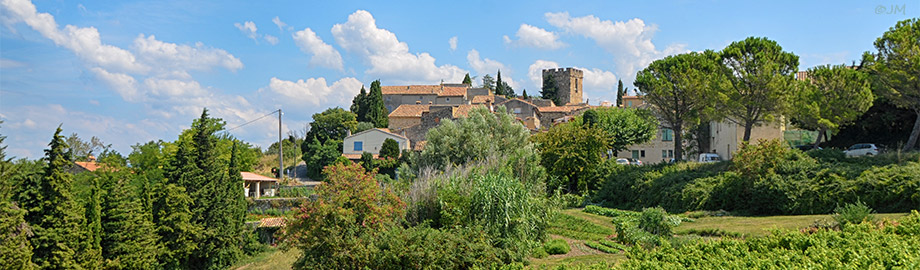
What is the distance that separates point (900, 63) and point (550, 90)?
8457cm

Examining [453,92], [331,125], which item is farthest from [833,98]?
[453,92]

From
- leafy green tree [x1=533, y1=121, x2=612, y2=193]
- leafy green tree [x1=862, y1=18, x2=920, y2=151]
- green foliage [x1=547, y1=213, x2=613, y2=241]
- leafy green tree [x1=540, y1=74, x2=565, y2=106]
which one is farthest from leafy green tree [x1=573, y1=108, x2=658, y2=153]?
leafy green tree [x1=540, y1=74, x2=565, y2=106]

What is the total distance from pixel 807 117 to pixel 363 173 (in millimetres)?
24063

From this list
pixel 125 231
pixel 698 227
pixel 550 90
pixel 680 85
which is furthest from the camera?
pixel 550 90

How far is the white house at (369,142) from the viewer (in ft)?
189

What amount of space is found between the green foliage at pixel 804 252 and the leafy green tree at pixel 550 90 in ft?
323

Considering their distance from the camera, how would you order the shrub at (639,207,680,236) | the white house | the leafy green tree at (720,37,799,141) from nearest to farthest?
the shrub at (639,207,680,236) < the leafy green tree at (720,37,799,141) < the white house

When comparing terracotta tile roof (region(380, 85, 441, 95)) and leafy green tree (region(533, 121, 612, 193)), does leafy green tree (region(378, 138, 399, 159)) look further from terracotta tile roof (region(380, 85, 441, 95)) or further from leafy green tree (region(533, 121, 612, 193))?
terracotta tile roof (region(380, 85, 441, 95))

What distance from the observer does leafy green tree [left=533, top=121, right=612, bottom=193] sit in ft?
103

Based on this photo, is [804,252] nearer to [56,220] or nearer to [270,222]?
[56,220]

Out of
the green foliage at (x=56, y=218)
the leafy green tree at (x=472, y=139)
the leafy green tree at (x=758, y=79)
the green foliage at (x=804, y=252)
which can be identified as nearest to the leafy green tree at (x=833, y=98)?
the leafy green tree at (x=758, y=79)

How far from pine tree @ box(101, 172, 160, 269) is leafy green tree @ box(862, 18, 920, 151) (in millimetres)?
29963

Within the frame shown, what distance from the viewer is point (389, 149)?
53.6 m

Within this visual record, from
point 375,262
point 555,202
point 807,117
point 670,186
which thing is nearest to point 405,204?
point 375,262
